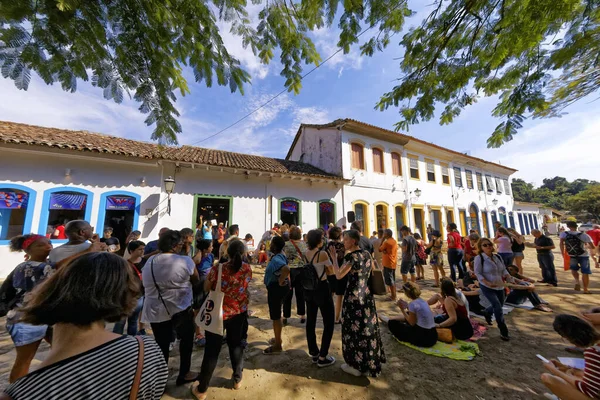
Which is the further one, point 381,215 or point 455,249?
point 381,215

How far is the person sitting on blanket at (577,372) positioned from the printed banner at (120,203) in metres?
10.7

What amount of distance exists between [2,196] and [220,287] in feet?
30.1

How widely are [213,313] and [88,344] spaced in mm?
1669

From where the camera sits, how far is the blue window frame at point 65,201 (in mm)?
7219

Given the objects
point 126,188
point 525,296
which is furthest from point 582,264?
point 126,188

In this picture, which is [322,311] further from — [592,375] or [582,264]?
[582,264]

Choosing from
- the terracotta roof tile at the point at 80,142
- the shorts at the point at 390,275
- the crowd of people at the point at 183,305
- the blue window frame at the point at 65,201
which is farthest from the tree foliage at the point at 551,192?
the blue window frame at the point at 65,201

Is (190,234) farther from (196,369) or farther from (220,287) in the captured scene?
(196,369)

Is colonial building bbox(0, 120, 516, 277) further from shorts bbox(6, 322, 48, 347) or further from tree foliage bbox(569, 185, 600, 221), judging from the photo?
tree foliage bbox(569, 185, 600, 221)

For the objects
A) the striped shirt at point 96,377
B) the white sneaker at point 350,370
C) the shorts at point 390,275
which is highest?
the striped shirt at point 96,377

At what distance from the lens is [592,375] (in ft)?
6.25

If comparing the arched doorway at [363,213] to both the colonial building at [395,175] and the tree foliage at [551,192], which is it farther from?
the tree foliage at [551,192]

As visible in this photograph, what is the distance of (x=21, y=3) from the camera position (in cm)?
202

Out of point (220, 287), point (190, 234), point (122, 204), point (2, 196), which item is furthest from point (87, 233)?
point (2, 196)
